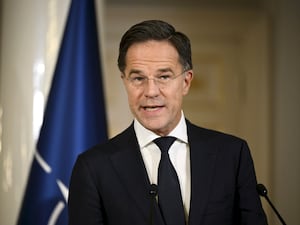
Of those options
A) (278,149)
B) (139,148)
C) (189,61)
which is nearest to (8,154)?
(139,148)

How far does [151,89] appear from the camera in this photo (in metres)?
1.08

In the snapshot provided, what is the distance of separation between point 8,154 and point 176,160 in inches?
28.8

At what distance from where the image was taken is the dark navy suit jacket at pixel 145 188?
1075 mm

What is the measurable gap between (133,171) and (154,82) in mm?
201

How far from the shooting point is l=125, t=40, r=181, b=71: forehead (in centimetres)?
109

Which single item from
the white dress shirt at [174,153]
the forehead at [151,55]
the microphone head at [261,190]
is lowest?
the microphone head at [261,190]

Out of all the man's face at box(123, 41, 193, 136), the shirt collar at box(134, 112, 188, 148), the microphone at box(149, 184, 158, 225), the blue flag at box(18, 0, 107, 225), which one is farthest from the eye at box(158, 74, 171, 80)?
the blue flag at box(18, 0, 107, 225)

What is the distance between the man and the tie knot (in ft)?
0.04

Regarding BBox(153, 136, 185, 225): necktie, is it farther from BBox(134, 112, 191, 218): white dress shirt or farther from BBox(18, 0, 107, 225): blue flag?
BBox(18, 0, 107, 225): blue flag

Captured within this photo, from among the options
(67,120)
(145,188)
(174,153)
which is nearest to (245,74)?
(67,120)

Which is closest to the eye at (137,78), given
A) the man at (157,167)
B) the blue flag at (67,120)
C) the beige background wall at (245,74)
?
the man at (157,167)

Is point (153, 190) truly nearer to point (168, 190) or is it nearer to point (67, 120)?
point (168, 190)

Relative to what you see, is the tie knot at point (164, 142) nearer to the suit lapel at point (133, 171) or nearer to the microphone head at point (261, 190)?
the suit lapel at point (133, 171)

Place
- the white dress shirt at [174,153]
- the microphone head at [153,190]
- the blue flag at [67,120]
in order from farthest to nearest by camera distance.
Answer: the blue flag at [67,120] < the white dress shirt at [174,153] < the microphone head at [153,190]
